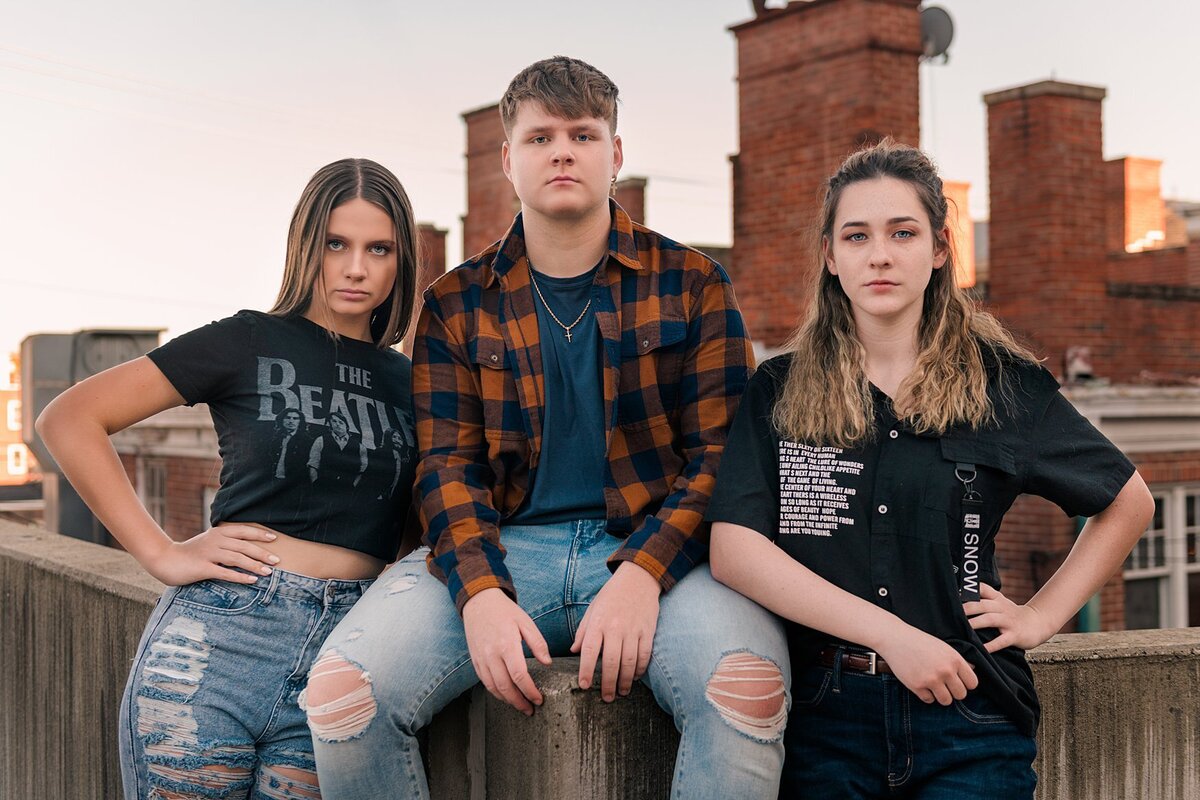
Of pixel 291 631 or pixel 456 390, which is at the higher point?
pixel 456 390

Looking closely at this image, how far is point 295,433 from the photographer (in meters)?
2.62

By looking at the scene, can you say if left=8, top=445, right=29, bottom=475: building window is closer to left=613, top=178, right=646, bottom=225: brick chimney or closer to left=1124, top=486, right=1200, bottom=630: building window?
left=613, top=178, right=646, bottom=225: brick chimney

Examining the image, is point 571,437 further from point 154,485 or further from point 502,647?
point 154,485

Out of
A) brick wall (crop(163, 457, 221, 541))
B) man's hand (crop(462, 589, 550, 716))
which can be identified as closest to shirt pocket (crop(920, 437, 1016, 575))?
man's hand (crop(462, 589, 550, 716))

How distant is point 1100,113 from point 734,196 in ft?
12.0

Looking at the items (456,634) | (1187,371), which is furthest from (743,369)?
(1187,371)

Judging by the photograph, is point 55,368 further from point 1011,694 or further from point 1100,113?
point 1011,694

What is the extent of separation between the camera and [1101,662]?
9.47 feet

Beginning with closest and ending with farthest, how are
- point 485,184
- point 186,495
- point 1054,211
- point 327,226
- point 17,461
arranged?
point 327,226, point 1054,211, point 485,184, point 186,495, point 17,461

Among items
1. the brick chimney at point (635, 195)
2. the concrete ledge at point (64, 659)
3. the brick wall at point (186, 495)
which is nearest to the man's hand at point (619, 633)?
the concrete ledge at point (64, 659)

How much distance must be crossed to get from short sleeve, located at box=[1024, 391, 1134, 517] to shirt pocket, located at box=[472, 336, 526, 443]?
44.4 inches

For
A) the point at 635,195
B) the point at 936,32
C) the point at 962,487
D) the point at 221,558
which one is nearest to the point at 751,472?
the point at 962,487

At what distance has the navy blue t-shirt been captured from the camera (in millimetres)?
2627

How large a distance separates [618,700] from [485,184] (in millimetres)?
13254
